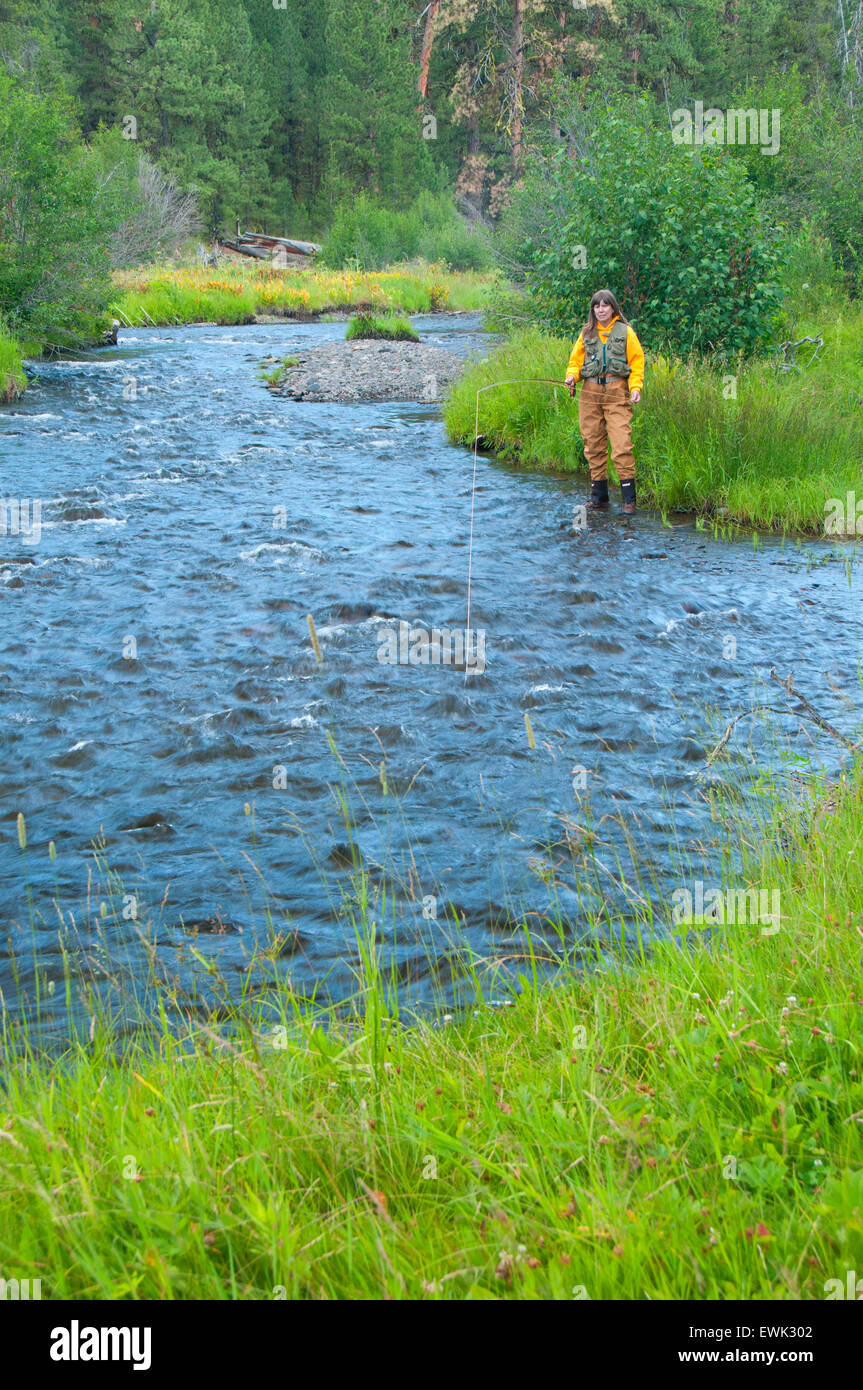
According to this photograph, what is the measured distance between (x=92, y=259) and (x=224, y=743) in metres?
18.6

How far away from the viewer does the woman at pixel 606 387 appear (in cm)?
1127

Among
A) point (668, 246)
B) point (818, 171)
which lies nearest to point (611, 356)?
point (668, 246)

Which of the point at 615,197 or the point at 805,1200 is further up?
the point at 615,197

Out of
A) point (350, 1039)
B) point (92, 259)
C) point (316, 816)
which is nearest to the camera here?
point (350, 1039)

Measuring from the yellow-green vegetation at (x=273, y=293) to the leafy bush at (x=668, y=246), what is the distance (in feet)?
49.9

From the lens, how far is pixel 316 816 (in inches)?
223

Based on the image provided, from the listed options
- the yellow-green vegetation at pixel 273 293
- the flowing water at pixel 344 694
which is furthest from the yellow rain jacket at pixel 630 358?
the yellow-green vegetation at pixel 273 293

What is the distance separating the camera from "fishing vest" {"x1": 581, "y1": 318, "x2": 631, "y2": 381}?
37.2 ft

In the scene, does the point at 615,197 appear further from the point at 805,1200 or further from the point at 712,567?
the point at 805,1200

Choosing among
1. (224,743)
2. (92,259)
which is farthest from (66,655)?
(92,259)

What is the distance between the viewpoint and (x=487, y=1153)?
2.62 meters

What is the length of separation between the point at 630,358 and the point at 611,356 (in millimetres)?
196

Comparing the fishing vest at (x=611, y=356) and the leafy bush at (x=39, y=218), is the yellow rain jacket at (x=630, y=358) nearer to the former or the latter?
the fishing vest at (x=611, y=356)

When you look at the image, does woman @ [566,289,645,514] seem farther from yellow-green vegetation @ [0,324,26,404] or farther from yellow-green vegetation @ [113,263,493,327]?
yellow-green vegetation @ [113,263,493,327]
